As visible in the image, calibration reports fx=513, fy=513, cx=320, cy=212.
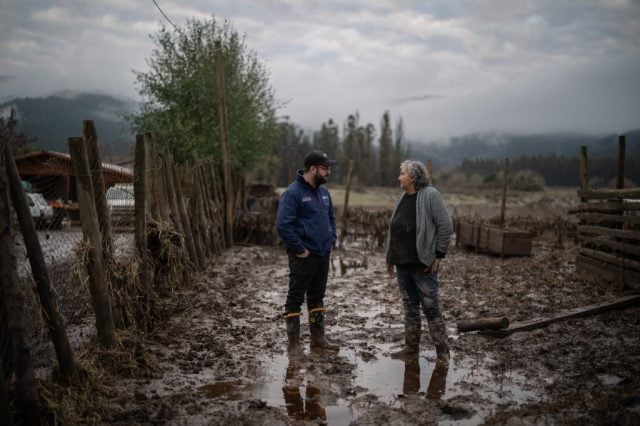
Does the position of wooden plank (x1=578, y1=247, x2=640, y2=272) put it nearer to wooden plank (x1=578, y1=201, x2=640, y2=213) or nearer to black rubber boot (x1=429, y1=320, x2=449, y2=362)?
wooden plank (x1=578, y1=201, x2=640, y2=213)

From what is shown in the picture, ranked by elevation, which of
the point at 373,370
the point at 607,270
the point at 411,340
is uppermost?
the point at 607,270

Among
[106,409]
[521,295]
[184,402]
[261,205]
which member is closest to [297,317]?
[184,402]

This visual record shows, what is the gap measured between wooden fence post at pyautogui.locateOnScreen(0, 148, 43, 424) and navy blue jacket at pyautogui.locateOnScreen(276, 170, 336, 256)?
110 inches

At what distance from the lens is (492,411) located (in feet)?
13.8

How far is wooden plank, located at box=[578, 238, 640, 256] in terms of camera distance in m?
8.72

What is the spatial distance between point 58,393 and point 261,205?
15.0m

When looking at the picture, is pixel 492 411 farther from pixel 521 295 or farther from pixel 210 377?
pixel 521 295

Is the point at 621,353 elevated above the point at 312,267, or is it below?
below

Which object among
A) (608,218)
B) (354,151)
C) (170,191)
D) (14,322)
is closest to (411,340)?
(14,322)

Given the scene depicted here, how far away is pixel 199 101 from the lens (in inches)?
1007

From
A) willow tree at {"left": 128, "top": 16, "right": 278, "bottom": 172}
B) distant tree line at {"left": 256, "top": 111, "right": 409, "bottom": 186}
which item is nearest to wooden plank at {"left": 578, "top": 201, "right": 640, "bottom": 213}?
willow tree at {"left": 128, "top": 16, "right": 278, "bottom": 172}

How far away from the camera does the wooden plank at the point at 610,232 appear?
8.83 m

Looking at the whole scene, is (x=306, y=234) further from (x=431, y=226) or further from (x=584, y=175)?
(x=584, y=175)

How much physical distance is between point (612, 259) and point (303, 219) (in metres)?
6.51
